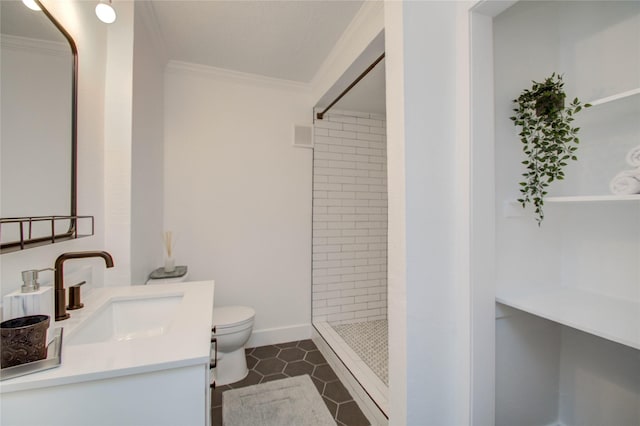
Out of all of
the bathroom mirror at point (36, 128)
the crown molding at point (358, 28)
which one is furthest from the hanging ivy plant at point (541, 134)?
the bathroom mirror at point (36, 128)

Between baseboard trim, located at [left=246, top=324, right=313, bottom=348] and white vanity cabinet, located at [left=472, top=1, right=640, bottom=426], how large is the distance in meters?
1.75

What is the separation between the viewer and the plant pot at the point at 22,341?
26.5 inches

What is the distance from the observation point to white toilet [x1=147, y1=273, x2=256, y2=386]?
1.92 m

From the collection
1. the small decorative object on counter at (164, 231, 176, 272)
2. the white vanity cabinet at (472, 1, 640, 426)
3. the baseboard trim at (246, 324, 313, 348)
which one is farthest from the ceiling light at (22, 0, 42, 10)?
the baseboard trim at (246, 324, 313, 348)

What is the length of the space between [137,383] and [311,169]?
226 cm

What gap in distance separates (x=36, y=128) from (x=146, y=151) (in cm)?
92

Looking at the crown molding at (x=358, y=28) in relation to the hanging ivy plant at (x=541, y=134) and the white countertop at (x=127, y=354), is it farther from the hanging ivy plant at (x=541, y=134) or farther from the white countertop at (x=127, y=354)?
the white countertop at (x=127, y=354)

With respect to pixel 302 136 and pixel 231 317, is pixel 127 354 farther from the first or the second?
pixel 302 136

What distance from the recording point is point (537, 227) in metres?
1.39

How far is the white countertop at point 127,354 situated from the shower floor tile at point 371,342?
1436mm

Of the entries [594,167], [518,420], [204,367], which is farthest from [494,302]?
[204,367]

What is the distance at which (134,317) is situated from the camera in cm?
126

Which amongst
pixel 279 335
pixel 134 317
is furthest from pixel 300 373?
pixel 134 317

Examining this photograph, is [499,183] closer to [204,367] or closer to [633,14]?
[633,14]
